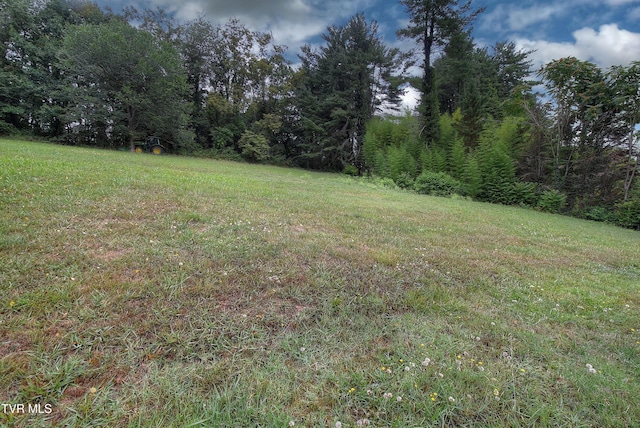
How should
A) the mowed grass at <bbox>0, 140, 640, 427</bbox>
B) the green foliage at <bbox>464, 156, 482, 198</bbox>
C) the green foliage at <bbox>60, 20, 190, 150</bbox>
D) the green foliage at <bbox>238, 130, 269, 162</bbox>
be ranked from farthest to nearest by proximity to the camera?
the green foliage at <bbox>238, 130, 269, 162</bbox> < the green foliage at <bbox>60, 20, 190, 150</bbox> < the green foliage at <bbox>464, 156, 482, 198</bbox> < the mowed grass at <bbox>0, 140, 640, 427</bbox>

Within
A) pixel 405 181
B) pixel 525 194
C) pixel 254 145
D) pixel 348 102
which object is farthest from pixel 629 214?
pixel 254 145

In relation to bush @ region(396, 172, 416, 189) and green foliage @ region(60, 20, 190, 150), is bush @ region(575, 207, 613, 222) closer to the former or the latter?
bush @ region(396, 172, 416, 189)

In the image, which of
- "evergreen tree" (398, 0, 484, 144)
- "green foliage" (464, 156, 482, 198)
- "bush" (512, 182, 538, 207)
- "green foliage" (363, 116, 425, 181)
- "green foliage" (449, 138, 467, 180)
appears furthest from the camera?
"green foliage" (363, 116, 425, 181)

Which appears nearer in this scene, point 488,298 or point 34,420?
point 34,420

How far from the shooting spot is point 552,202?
33.8 feet

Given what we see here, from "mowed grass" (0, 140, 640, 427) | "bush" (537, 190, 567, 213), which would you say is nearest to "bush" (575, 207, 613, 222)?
"bush" (537, 190, 567, 213)

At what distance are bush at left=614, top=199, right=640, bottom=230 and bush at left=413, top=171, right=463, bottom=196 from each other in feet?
16.2

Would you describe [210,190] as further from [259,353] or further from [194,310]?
[259,353]

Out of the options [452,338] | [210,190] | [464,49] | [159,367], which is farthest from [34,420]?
[464,49]

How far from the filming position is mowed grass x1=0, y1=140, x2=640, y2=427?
3.94 ft

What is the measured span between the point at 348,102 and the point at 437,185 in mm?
10333

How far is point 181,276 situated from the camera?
205cm

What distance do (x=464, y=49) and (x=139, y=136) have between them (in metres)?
20.2

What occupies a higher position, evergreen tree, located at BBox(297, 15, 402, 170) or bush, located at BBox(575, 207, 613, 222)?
evergreen tree, located at BBox(297, 15, 402, 170)
